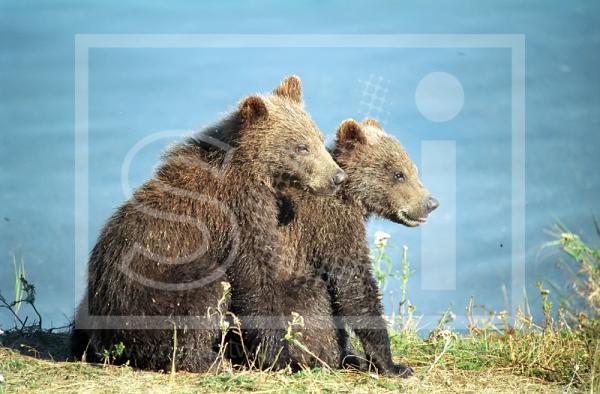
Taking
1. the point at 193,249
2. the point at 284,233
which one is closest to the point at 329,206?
the point at 284,233

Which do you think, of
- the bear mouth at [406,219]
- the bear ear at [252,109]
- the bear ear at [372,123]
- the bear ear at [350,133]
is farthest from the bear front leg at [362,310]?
the bear ear at [372,123]

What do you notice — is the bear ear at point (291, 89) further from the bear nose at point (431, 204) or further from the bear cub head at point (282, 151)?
the bear nose at point (431, 204)

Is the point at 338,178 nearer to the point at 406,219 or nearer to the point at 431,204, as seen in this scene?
the point at 406,219

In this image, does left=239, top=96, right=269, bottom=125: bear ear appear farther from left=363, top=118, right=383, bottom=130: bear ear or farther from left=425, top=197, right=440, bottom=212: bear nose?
left=425, top=197, right=440, bottom=212: bear nose

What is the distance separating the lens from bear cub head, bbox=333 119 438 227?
10.3m

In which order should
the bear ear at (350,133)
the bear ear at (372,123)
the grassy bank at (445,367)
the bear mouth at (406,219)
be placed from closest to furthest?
the grassy bank at (445,367), the bear ear at (350,133), the bear mouth at (406,219), the bear ear at (372,123)

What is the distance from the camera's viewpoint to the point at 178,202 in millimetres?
9289

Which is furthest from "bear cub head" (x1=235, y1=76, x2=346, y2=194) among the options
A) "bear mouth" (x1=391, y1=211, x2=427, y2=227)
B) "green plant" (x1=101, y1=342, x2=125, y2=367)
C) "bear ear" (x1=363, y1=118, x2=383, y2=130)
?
"green plant" (x1=101, y1=342, x2=125, y2=367)

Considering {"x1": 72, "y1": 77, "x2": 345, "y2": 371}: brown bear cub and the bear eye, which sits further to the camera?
the bear eye

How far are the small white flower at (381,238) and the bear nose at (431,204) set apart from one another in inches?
35.2

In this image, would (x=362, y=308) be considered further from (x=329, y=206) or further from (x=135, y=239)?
(x=135, y=239)

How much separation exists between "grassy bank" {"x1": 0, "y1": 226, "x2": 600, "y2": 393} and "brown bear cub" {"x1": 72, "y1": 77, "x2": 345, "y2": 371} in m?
0.33

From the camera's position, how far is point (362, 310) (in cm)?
968

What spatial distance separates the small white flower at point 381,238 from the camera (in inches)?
445
